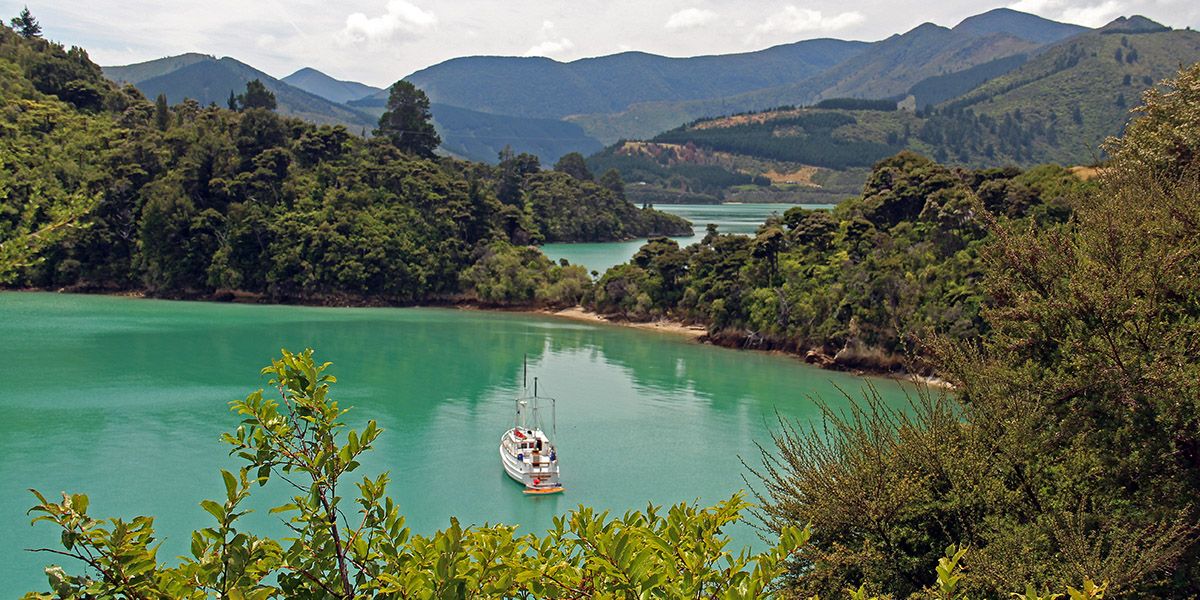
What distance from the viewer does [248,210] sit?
51.7 meters

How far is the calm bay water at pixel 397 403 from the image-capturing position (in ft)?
65.6

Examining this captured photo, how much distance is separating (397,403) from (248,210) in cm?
2708

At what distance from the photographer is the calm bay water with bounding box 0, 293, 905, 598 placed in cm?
2000

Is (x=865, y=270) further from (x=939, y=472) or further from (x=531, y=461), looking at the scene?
(x=939, y=472)

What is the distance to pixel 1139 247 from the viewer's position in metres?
9.38

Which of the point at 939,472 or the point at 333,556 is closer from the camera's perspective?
the point at 333,556

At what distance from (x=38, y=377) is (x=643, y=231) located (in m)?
63.4

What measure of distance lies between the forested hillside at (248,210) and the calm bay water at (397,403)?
11.5 feet

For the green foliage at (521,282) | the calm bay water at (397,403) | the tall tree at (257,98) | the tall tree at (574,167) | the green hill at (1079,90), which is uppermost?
the green hill at (1079,90)

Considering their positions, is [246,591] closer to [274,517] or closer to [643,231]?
[274,517]

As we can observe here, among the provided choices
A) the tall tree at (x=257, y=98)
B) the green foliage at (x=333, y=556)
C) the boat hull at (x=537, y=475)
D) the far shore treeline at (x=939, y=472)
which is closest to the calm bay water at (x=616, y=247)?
the tall tree at (x=257, y=98)

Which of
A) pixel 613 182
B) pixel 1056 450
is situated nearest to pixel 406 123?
pixel 613 182

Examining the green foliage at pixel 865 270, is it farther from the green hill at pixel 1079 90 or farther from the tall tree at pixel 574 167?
the green hill at pixel 1079 90

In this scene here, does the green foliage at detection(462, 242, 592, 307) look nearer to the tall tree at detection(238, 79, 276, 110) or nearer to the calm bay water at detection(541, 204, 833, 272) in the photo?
the calm bay water at detection(541, 204, 833, 272)
